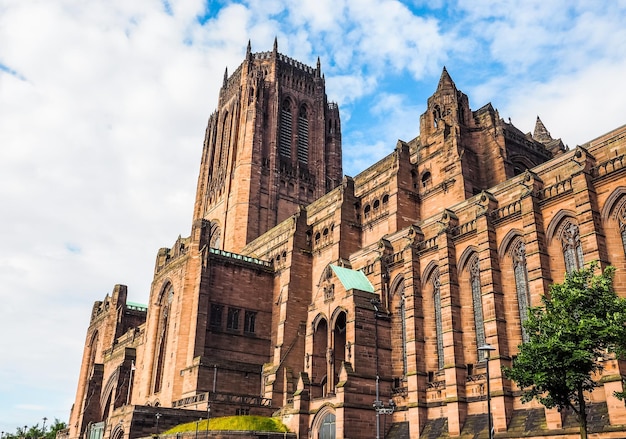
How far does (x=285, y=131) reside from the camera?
262 ft

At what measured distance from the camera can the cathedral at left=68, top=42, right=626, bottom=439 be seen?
29859mm

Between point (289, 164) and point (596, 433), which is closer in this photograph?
point (596, 433)

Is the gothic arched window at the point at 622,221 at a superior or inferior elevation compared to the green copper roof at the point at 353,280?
inferior

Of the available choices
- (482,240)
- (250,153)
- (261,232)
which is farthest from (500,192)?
(250,153)

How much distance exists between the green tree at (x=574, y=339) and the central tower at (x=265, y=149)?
1886 inches

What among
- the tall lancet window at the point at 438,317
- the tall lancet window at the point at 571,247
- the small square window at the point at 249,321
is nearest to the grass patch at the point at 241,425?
the tall lancet window at the point at 438,317

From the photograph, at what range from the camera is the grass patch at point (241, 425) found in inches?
1459

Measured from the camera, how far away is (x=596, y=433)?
946 inches

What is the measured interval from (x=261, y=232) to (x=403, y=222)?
25986 mm

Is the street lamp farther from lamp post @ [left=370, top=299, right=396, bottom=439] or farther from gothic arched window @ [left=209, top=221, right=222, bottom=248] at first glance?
gothic arched window @ [left=209, top=221, right=222, bottom=248]

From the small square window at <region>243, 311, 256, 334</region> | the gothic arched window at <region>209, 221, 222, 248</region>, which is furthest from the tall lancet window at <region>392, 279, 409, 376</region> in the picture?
the gothic arched window at <region>209, 221, 222, 248</region>

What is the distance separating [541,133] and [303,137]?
31.0 m

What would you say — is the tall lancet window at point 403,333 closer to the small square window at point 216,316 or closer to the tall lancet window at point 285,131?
the small square window at point 216,316

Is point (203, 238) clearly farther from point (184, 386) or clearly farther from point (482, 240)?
point (482, 240)
